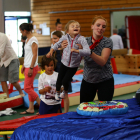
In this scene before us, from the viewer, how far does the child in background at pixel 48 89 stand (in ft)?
10.8

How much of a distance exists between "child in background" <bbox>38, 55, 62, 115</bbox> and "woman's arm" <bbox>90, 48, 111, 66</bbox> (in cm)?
98

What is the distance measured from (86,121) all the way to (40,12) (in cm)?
1216

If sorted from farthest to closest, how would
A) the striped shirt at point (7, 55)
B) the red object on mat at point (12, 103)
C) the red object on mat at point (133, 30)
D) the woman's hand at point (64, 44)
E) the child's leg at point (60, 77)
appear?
the red object on mat at point (133, 30), the red object on mat at point (12, 103), the striped shirt at point (7, 55), the child's leg at point (60, 77), the woman's hand at point (64, 44)

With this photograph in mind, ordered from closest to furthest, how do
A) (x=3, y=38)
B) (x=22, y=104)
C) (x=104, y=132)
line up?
(x=104, y=132), (x=3, y=38), (x=22, y=104)

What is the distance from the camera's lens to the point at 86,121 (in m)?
2.20

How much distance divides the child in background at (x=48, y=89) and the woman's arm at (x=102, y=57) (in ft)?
3.21

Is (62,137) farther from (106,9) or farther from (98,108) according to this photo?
(106,9)

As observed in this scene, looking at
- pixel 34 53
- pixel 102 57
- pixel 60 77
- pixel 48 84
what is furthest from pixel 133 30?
pixel 102 57

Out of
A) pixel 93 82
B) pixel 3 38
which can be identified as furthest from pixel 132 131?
pixel 3 38

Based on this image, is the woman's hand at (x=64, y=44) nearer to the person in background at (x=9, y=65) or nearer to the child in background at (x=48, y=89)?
the child in background at (x=48, y=89)

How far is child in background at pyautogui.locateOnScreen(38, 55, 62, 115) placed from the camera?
329cm

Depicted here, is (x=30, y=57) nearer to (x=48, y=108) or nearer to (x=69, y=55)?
(x=48, y=108)

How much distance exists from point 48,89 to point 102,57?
1083mm

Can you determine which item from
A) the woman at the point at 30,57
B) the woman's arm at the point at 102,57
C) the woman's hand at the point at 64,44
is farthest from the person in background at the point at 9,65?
the woman's arm at the point at 102,57
